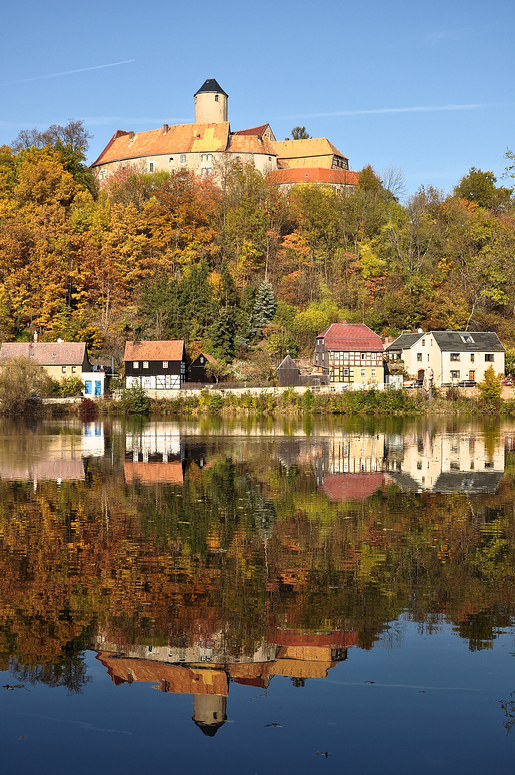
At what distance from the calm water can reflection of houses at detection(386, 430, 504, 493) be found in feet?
3.80

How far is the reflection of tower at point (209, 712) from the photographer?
24.0 ft

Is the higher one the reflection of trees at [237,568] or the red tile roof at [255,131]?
the red tile roof at [255,131]

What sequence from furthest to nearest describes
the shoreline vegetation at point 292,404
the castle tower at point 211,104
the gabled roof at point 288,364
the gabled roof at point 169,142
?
the castle tower at point 211,104
the gabled roof at point 169,142
the gabled roof at point 288,364
the shoreline vegetation at point 292,404

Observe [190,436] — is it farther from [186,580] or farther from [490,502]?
[186,580]

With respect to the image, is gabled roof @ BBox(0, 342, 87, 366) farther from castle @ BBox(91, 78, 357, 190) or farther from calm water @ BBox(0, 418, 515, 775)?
calm water @ BBox(0, 418, 515, 775)

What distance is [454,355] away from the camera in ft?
203

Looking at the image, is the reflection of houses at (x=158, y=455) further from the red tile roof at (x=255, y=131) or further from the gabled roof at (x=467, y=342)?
the red tile roof at (x=255, y=131)

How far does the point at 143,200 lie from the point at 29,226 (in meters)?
13.9

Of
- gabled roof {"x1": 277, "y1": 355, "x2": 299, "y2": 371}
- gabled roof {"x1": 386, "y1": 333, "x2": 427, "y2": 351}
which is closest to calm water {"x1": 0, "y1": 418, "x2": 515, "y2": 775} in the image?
gabled roof {"x1": 277, "y1": 355, "x2": 299, "y2": 371}

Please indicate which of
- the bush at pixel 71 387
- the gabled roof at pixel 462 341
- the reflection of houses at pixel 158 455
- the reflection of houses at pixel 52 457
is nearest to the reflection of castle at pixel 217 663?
the reflection of houses at pixel 158 455

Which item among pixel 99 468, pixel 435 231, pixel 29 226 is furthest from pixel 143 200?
pixel 99 468

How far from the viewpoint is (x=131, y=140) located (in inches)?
3905

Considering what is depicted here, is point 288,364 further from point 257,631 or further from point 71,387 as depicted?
point 257,631

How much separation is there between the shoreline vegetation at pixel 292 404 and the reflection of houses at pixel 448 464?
690 inches
